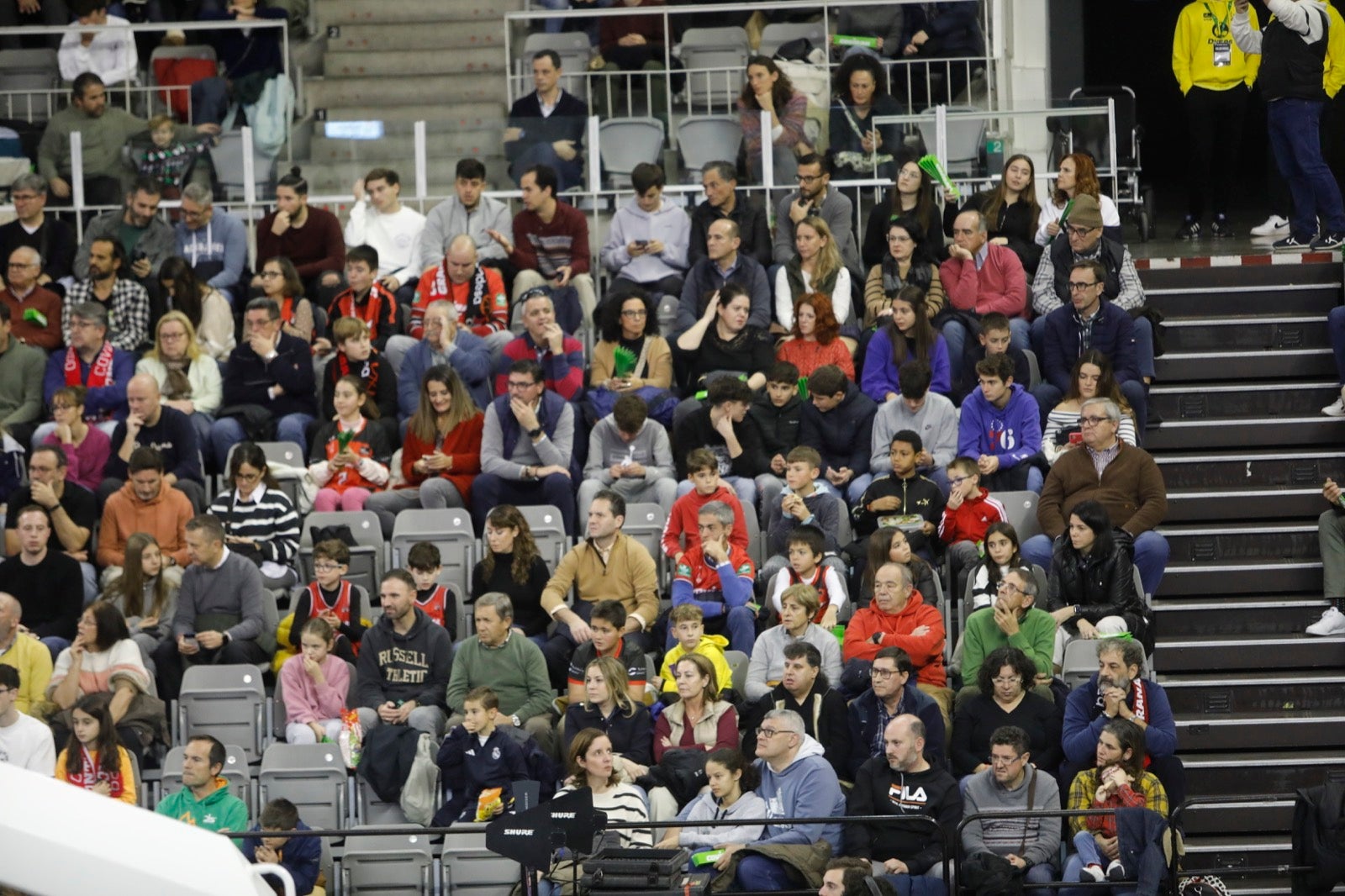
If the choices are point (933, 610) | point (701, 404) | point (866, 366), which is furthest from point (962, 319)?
point (933, 610)

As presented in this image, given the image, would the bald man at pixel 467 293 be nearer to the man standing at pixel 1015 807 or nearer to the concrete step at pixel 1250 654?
the concrete step at pixel 1250 654

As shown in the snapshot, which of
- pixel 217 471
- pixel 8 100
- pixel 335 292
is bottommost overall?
pixel 217 471

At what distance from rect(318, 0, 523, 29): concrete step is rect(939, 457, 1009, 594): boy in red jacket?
6.79 meters

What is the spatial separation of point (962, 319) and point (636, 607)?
2.79 metres

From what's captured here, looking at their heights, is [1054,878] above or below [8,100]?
below

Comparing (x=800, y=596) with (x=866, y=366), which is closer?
(x=800, y=596)

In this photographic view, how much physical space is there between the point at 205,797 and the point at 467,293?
4.16 metres

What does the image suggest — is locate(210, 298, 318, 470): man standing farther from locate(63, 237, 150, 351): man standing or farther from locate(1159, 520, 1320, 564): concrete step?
locate(1159, 520, 1320, 564): concrete step

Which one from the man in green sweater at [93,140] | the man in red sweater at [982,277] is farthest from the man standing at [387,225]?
the man in red sweater at [982,277]

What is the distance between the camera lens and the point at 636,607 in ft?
37.9

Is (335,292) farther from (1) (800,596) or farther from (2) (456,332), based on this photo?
(1) (800,596)

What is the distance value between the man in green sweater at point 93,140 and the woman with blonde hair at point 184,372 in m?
1.86

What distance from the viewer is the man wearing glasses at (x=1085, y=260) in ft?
42.5

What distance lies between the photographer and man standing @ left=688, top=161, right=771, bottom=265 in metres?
13.6
